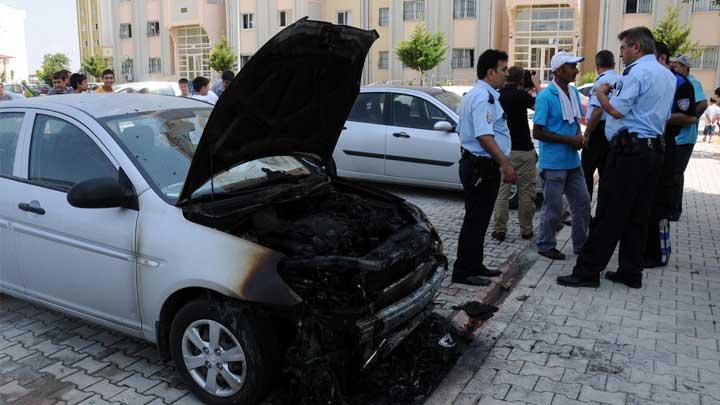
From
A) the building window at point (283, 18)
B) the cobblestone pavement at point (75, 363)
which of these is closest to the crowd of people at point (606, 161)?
the cobblestone pavement at point (75, 363)

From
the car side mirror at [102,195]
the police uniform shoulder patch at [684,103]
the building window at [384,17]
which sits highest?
the building window at [384,17]

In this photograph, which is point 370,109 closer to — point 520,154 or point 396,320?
point 520,154

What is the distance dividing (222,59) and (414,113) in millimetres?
33428

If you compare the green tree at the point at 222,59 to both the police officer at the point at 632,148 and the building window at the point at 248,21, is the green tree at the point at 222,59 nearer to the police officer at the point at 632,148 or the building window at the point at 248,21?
the building window at the point at 248,21

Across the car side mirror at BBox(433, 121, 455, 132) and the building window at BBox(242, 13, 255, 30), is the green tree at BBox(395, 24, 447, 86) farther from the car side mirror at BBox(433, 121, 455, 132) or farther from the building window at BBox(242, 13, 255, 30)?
the car side mirror at BBox(433, 121, 455, 132)

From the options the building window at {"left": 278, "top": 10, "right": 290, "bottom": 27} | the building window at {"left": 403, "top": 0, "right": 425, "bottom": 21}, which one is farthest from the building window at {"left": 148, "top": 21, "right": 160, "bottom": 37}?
the building window at {"left": 403, "top": 0, "right": 425, "bottom": 21}

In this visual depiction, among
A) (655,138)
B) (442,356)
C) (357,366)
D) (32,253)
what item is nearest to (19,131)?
(32,253)

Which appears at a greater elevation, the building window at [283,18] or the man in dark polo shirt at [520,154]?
the building window at [283,18]

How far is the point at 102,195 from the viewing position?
3518 mm

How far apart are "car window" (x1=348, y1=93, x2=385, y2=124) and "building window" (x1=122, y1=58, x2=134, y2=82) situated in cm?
4423

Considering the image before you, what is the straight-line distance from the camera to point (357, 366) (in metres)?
3.29

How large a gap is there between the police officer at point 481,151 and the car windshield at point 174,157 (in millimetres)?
1549

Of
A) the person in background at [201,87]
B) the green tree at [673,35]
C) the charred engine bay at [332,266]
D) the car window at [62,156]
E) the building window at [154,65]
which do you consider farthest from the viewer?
the building window at [154,65]

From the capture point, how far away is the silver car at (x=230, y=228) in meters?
3.21
